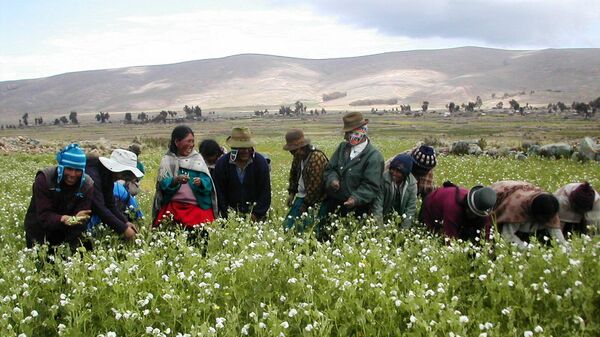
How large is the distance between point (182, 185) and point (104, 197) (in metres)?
1.18

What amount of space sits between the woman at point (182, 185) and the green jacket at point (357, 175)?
6.80 feet

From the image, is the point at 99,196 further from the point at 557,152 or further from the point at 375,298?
the point at 557,152

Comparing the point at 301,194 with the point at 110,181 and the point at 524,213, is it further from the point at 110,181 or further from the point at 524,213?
the point at 524,213

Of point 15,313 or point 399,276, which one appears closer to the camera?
point 15,313

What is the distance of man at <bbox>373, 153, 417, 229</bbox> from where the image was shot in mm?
9000

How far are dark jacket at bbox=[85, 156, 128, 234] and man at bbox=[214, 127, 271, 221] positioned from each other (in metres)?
1.87

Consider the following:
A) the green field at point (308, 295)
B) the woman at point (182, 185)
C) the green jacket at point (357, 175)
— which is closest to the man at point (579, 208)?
the green field at point (308, 295)

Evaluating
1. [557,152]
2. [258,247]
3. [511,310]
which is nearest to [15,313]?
[258,247]

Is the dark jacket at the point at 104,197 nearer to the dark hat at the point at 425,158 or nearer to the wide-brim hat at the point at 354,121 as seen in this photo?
the wide-brim hat at the point at 354,121

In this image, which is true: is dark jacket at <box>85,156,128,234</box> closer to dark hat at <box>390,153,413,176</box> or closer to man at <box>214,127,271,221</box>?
man at <box>214,127,271,221</box>

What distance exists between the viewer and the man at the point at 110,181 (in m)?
7.71

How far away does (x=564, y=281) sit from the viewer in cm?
552

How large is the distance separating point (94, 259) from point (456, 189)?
5.13 m

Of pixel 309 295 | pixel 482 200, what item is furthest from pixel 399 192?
pixel 309 295
